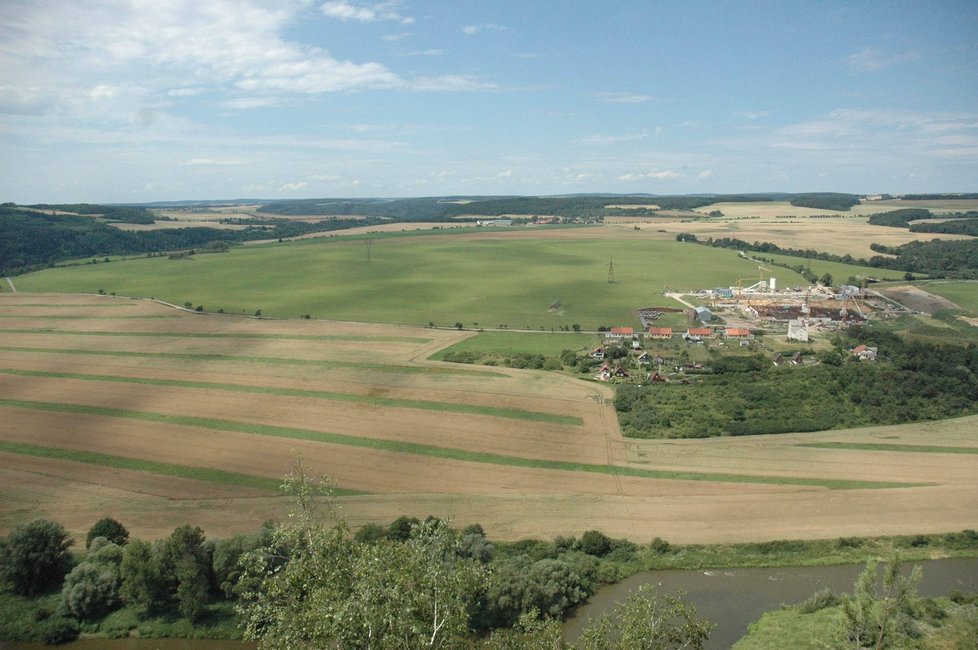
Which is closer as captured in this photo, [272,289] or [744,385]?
[744,385]

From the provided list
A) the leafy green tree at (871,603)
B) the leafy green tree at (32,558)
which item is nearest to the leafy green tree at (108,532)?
the leafy green tree at (32,558)

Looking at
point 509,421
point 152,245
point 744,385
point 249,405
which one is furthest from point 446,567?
point 152,245

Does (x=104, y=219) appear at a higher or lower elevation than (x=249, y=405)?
higher

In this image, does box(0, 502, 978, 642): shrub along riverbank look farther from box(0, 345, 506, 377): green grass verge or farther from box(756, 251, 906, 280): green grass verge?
box(756, 251, 906, 280): green grass verge

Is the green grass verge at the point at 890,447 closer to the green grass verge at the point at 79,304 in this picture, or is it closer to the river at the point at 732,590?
the river at the point at 732,590

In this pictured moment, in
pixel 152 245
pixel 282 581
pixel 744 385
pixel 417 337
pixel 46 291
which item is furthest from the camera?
pixel 152 245

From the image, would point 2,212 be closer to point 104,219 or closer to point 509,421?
point 104,219

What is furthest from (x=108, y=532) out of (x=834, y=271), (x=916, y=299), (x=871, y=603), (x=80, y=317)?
(x=834, y=271)
